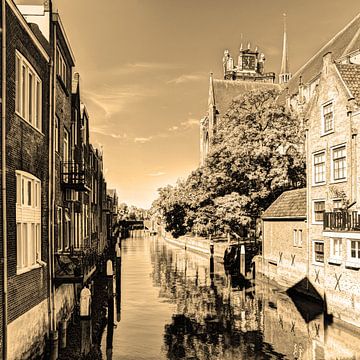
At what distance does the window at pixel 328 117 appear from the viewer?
27297mm

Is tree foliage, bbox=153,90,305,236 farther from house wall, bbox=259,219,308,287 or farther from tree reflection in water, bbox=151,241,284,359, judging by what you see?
tree reflection in water, bbox=151,241,284,359

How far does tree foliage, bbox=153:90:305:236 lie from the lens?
42.1m

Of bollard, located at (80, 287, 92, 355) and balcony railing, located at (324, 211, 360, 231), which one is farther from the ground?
balcony railing, located at (324, 211, 360, 231)

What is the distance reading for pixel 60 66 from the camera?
21.0 meters

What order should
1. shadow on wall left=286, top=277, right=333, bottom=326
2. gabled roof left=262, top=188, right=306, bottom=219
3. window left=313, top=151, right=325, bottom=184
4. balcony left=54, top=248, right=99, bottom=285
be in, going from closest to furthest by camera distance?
1. balcony left=54, top=248, right=99, bottom=285
2. shadow on wall left=286, top=277, right=333, bottom=326
3. window left=313, top=151, right=325, bottom=184
4. gabled roof left=262, top=188, right=306, bottom=219

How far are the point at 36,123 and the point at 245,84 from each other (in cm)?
9357

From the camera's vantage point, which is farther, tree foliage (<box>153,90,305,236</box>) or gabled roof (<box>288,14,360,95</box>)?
gabled roof (<box>288,14,360,95</box>)

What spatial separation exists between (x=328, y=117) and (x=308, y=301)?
34.7 feet

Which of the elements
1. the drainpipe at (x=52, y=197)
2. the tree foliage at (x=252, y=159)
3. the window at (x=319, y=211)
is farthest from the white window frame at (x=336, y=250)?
the tree foliage at (x=252, y=159)

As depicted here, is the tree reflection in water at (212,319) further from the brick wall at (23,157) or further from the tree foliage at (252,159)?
the tree foliage at (252,159)

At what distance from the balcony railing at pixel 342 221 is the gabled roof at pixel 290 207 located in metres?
7.87

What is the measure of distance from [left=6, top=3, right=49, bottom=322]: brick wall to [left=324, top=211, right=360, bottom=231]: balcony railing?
12.8 metres

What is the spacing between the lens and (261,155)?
1645 inches

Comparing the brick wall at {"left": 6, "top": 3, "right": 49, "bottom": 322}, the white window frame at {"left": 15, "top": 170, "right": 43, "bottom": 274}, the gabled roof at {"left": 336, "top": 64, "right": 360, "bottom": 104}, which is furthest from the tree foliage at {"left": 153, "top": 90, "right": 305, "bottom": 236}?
the white window frame at {"left": 15, "top": 170, "right": 43, "bottom": 274}
